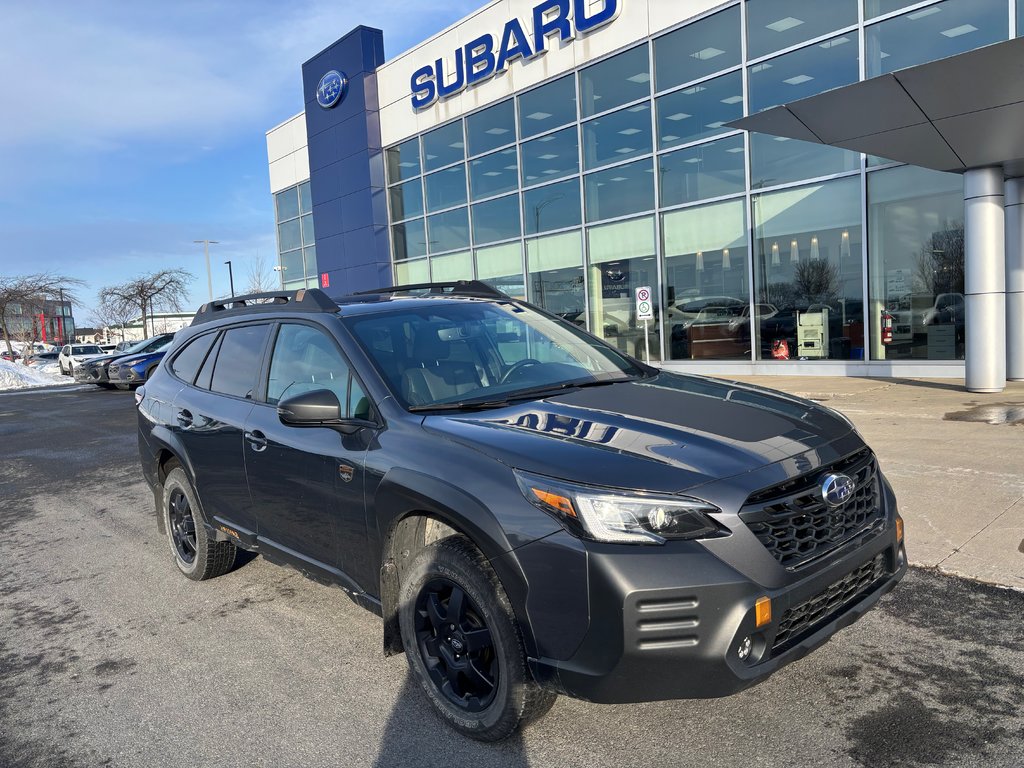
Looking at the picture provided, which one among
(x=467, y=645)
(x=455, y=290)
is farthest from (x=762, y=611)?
(x=455, y=290)

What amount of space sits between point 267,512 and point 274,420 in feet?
1.55

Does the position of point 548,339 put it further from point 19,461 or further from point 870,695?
point 19,461

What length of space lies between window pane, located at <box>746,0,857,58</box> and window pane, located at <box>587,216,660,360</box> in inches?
162

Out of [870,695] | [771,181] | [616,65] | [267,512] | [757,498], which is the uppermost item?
[616,65]

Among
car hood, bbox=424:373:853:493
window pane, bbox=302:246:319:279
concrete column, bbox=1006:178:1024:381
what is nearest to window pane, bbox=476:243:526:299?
window pane, bbox=302:246:319:279

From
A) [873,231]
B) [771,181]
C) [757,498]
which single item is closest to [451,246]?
[771,181]

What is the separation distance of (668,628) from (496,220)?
1932 centimetres

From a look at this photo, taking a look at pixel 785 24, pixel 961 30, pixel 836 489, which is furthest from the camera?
pixel 785 24

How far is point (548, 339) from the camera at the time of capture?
14.0ft

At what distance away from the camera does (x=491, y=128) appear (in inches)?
814

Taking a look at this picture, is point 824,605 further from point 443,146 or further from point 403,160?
point 403,160

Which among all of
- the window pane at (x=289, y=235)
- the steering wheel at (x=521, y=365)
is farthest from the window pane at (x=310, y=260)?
the steering wheel at (x=521, y=365)

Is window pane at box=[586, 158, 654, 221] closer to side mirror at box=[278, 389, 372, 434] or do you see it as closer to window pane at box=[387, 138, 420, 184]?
window pane at box=[387, 138, 420, 184]

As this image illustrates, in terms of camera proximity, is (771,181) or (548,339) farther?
(771,181)
